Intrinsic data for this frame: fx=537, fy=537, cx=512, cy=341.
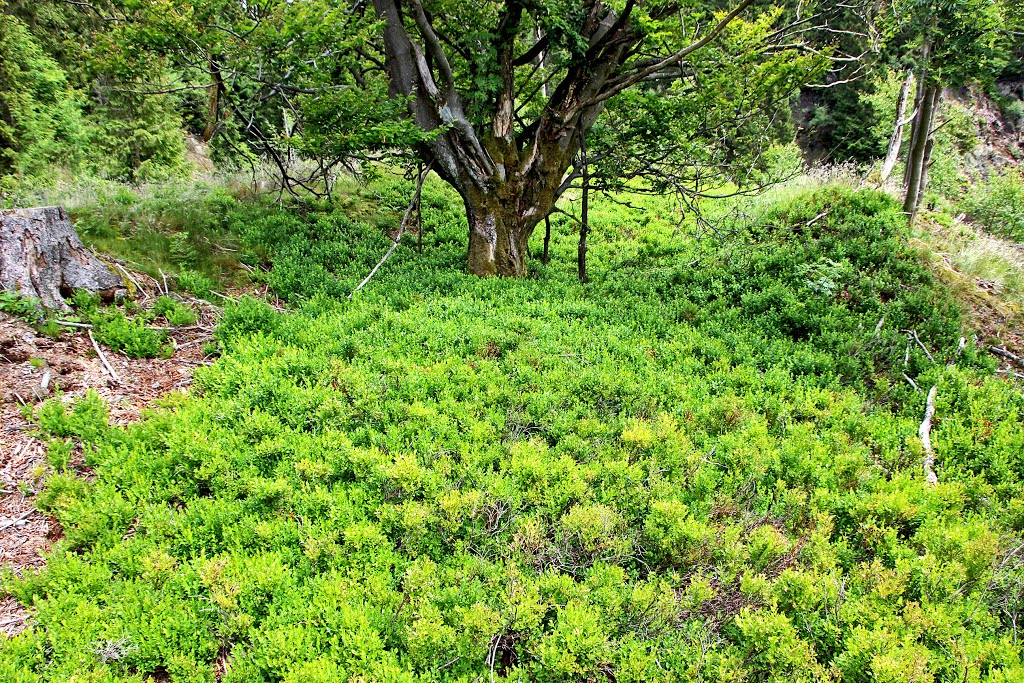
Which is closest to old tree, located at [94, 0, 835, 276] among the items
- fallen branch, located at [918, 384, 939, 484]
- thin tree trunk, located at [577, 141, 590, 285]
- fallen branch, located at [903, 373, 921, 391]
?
thin tree trunk, located at [577, 141, 590, 285]

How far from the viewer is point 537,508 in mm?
3725

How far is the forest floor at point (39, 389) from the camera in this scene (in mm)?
3467

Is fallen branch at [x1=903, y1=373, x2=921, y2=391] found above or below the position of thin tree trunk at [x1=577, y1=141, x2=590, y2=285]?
below

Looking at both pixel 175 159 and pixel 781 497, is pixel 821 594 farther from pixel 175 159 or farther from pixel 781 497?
pixel 175 159

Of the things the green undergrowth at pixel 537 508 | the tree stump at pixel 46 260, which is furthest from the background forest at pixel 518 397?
the tree stump at pixel 46 260

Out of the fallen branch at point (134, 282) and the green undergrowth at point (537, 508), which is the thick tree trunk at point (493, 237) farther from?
the fallen branch at point (134, 282)

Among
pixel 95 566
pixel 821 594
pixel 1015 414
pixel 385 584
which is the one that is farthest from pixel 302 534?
pixel 1015 414

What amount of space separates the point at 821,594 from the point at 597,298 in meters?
5.26

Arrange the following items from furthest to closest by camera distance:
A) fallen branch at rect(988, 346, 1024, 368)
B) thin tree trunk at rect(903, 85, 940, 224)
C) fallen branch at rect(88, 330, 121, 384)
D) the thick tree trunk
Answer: thin tree trunk at rect(903, 85, 940, 224)
the thick tree trunk
fallen branch at rect(988, 346, 1024, 368)
fallen branch at rect(88, 330, 121, 384)

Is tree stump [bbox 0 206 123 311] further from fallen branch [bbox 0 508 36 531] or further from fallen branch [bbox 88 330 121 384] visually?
fallen branch [bbox 0 508 36 531]

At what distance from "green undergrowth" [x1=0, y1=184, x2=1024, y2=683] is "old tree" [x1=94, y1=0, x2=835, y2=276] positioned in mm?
2679

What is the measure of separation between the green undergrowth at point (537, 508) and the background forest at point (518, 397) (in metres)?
0.02

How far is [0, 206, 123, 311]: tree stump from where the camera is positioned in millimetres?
5207

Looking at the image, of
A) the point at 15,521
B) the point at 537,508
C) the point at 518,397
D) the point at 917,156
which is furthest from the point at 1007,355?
the point at 15,521
